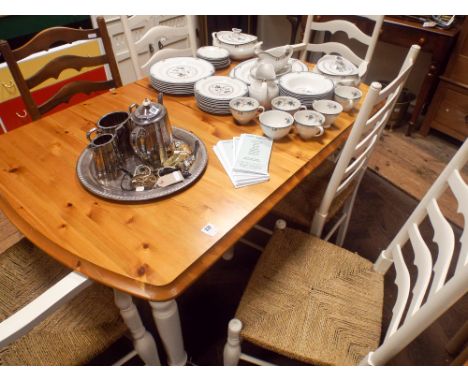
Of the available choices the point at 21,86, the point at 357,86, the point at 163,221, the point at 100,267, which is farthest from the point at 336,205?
the point at 21,86

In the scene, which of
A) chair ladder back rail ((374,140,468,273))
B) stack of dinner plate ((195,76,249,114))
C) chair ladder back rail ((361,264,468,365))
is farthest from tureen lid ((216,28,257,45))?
chair ladder back rail ((361,264,468,365))

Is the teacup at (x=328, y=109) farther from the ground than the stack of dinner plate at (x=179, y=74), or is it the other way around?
the stack of dinner plate at (x=179, y=74)

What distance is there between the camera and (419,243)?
3.13 ft

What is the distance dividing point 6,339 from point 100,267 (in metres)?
0.22

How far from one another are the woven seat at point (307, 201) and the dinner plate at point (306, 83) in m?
0.37

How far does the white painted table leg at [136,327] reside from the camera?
0.90 metres

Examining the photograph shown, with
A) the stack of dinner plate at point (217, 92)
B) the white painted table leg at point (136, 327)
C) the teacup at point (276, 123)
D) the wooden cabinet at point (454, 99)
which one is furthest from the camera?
the wooden cabinet at point (454, 99)

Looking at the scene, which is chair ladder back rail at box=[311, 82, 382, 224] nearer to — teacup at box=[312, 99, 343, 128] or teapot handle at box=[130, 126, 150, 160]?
teacup at box=[312, 99, 343, 128]

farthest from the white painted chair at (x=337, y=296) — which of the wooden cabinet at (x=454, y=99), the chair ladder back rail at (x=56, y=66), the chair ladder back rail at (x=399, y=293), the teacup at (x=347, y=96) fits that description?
the wooden cabinet at (x=454, y=99)

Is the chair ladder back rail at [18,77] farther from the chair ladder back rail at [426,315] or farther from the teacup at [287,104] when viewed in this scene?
the chair ladder back rail at [426,315]

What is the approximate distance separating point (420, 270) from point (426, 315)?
7.6 inches

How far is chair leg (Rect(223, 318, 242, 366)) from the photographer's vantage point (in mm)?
970

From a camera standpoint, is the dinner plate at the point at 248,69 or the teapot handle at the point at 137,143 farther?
the dinner plate at the point at 248,69
